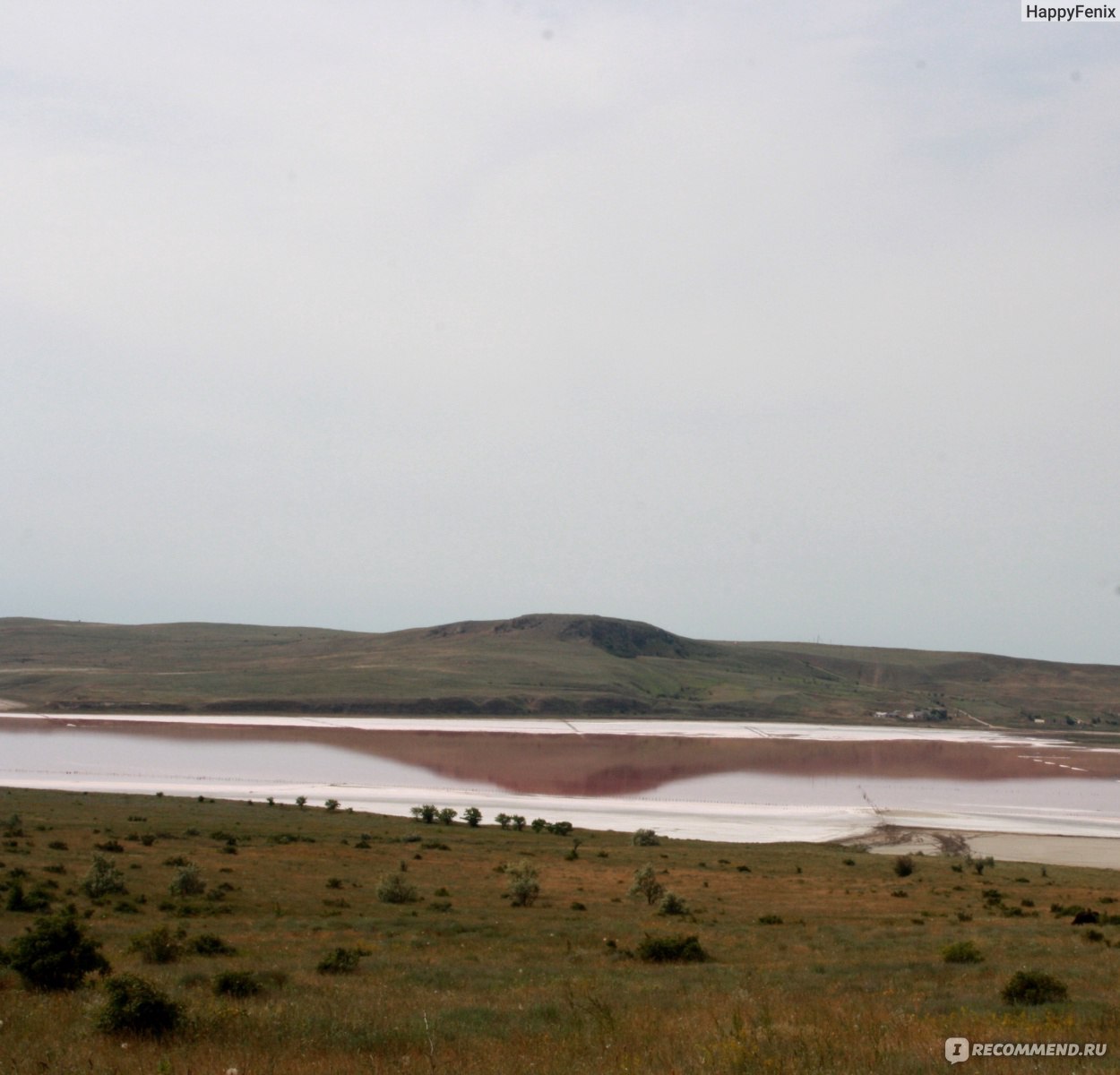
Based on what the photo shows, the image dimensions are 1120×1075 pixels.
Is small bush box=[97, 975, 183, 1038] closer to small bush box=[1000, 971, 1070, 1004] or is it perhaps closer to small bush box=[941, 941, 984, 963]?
small bush box=[1000, 971, 1070, 1004]

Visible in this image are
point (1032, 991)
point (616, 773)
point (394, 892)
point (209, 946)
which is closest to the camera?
point (1032, 991)

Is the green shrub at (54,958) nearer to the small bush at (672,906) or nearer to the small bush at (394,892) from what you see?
the small bush at (394,892)

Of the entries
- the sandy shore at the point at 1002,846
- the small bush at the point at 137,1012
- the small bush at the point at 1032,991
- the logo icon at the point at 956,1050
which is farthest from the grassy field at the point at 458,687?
the logo icon at the point at 956,1050

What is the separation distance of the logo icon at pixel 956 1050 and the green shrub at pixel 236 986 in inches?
352

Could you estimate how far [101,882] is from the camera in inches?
993

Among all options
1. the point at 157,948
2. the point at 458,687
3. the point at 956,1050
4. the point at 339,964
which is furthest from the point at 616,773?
the point at 458,687

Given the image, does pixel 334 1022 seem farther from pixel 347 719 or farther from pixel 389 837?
pixel 347 719

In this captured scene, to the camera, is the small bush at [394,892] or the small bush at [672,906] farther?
the small bush at [394,892]

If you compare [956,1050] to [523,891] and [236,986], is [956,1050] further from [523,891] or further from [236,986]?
[523,891]

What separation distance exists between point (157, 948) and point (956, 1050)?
1340cm

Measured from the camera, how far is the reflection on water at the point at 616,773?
2281 inches

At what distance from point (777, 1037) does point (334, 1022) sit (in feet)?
15.4

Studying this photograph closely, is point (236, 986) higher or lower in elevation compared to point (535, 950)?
higher

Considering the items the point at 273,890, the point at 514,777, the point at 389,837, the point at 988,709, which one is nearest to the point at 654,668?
the point at 988,709
